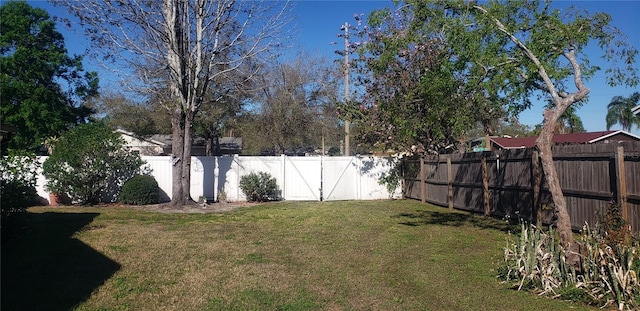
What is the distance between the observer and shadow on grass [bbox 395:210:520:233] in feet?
36.6

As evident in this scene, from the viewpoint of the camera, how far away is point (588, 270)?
17.8 feet

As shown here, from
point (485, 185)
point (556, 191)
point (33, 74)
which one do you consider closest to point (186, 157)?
point (485, 185)

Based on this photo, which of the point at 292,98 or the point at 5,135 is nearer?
the point at 5,135

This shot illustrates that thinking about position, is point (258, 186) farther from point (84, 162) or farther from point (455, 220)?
point (455, 220)

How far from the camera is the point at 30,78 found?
2938cm

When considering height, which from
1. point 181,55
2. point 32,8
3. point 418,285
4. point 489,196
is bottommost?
point 418,285

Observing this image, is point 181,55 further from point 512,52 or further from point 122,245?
point 512,52

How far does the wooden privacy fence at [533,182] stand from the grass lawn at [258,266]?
1.06 m

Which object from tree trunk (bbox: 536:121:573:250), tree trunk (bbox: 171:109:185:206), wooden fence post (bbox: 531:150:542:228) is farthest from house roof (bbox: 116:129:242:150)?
tree trunk (bbox: 536:121:573:250)

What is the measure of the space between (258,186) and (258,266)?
1123 cm

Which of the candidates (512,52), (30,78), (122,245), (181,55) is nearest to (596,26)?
(512,52)

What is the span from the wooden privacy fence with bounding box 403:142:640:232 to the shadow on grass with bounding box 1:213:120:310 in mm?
7343

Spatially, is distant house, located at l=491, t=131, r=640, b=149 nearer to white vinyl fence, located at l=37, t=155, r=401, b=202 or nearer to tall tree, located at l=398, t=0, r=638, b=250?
white vinyl fence, located at l=37, t=155, r=401, b=202

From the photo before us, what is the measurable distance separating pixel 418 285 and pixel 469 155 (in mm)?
8833
